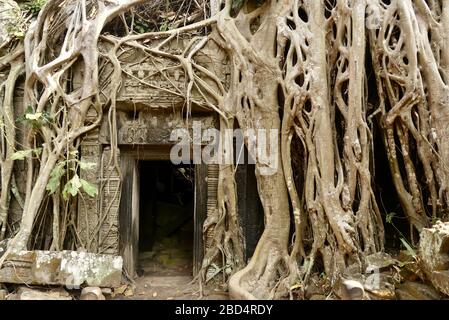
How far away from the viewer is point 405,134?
299 centimetres

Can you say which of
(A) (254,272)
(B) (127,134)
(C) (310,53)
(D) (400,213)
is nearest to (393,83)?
(C) (310,53)

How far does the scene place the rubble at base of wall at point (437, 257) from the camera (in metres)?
2.06

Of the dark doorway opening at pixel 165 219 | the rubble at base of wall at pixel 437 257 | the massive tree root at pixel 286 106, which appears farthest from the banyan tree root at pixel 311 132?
the dark doorway opening at pixel 165 219

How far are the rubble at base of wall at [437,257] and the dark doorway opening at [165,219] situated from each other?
2.47 meters

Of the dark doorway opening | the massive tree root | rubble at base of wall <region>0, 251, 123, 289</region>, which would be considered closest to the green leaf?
the massive tree root

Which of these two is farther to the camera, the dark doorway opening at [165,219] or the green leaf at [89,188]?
the dark doorway opening at [165,219]

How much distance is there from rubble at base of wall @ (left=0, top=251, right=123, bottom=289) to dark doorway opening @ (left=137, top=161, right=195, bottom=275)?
1015mm

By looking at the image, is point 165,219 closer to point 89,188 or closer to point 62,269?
point 89,188

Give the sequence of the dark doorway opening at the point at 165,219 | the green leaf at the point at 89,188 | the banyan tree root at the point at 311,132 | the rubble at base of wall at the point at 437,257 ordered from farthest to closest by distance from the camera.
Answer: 1. the dark doorway opening at the point at 165,219
2. the green leaf at the point at 89,188
3. the banyan tree root at the point at 311,132
4. the rubble at base of wall at the point at 437,257

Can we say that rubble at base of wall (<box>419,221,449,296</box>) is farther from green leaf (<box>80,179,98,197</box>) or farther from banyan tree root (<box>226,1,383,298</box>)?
green leaf (<box>80,179,98,197</box>)

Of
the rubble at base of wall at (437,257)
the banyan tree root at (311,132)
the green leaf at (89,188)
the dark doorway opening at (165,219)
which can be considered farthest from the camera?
the dark doorway opening at (165,219)

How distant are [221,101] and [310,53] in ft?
3.03

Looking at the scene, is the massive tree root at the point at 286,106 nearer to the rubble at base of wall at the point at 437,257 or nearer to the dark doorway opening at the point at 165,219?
the rubble at base of wall at the point at 437,257

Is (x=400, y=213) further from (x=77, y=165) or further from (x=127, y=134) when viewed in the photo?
(x=77, y=165)
